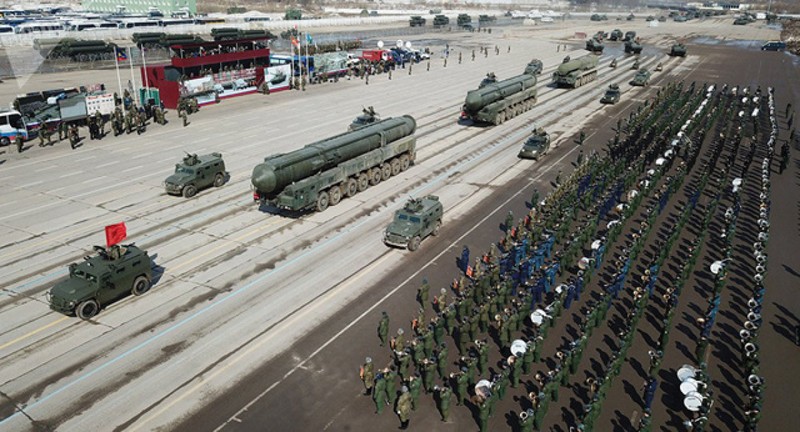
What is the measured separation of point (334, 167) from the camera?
30.5 metres

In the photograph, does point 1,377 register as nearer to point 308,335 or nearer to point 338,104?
point 308,335

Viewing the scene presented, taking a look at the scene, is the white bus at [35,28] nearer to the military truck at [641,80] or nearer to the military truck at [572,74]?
the military truck at [572,74]

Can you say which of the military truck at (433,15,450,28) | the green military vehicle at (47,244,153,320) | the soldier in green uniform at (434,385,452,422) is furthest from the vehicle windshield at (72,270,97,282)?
the military truck at (433,15,450,28)

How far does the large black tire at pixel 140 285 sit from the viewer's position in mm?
21609

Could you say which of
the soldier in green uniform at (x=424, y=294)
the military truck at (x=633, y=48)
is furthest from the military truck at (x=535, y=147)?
the military truck at (x=633, y=48)

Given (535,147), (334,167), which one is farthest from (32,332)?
(535,147)

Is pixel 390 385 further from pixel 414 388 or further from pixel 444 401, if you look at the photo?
pixel 444 401

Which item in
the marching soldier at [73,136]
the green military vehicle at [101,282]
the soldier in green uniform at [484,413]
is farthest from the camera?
the marching soldier at [73,136]

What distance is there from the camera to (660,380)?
17531 mm

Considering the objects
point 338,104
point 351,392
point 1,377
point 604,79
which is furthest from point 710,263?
point 604,79

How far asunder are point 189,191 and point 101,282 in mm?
11974

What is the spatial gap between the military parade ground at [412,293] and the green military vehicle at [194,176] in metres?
0.31

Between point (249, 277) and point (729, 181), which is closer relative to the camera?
point (249, 277)

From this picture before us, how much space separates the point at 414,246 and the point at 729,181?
22906 mm
